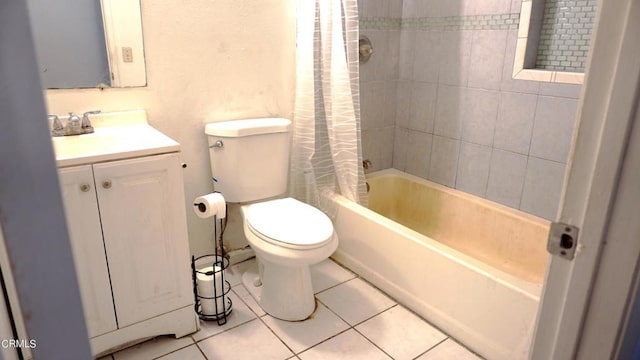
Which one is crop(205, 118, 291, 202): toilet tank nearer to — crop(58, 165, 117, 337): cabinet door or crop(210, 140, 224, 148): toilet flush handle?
crop(210, 140, 224, 148): toilet flush handle

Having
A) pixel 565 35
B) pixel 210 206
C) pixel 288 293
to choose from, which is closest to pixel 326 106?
pixel 210 206

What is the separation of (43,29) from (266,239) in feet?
3.96

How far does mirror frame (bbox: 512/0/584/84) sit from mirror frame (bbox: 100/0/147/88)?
178cm

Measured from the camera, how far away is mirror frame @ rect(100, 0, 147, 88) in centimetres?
182

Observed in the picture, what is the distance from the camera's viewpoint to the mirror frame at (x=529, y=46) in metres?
2.07

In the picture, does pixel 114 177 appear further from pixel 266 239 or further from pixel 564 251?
pixel 564 251

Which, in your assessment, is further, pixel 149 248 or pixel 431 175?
pixel 431 175

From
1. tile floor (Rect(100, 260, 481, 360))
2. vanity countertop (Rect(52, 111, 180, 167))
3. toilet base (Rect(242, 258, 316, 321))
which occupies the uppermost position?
vanity countertop (Rect(52, 111, 180, 167))

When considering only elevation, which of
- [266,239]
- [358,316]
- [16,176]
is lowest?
[358,316]

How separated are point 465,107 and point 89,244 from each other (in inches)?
78.6

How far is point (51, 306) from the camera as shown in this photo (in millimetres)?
436

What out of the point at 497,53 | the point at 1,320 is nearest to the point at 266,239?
the point at 1,320

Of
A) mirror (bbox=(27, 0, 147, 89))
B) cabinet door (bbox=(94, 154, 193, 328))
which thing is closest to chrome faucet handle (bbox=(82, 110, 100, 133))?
mirror (bbox=(27, 0, 147, 89))

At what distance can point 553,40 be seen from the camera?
2109 mm
